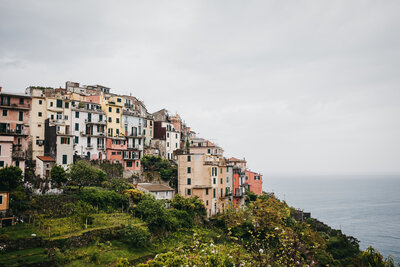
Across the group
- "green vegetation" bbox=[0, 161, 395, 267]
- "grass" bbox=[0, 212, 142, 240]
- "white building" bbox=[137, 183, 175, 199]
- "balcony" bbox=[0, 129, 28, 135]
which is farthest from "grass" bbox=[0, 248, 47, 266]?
"balcony" bbox=[0, 129, 28, 135]

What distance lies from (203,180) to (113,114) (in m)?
21.2

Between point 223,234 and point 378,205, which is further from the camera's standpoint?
point 378,205

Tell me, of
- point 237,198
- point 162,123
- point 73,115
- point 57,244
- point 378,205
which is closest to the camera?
point 57,244

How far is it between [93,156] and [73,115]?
7.65 metres

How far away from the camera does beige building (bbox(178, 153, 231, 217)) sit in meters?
48.5

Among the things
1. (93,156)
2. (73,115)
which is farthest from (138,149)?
(73,115)

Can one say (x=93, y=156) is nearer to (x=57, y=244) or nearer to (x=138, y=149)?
(x=138, y=149)

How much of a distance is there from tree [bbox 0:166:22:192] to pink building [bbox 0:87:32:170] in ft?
30.1

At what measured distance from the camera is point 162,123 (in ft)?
211

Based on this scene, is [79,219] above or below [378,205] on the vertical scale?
above

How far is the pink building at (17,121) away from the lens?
43.5 m

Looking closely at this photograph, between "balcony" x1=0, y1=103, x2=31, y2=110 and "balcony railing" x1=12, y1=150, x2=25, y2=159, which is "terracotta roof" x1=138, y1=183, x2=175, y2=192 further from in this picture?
"balcony" x1=0, y1=103, x2=31, y2=110

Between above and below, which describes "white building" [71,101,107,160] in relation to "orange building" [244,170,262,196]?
above

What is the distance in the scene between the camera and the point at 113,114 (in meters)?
55.0
